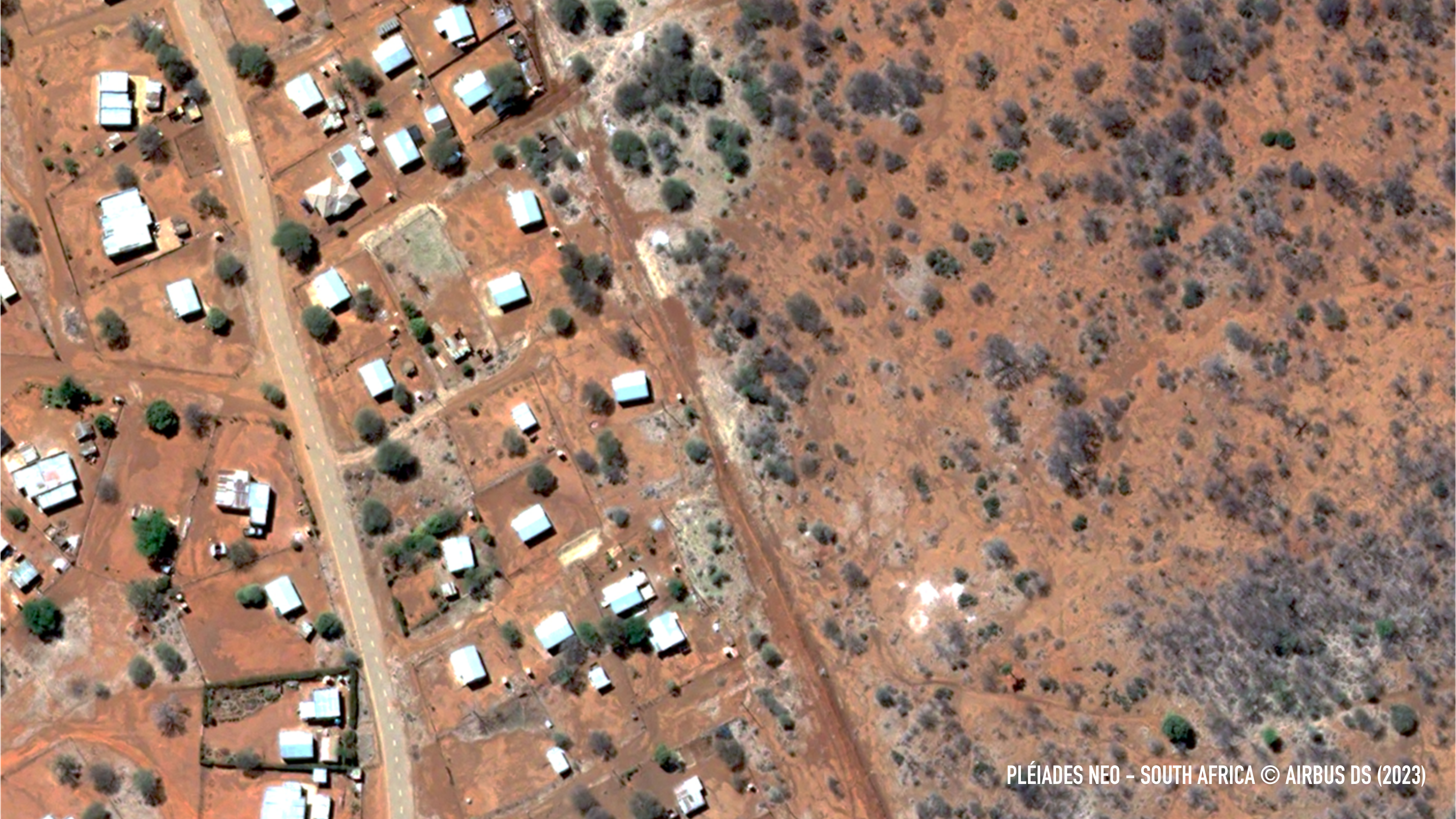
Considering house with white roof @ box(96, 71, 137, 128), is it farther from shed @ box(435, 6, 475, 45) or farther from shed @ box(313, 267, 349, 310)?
shed @ box(435, 6, 475, 45)

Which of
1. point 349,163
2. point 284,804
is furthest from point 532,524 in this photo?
point 349,163

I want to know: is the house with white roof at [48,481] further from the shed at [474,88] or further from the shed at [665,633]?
the shed at [665,633]

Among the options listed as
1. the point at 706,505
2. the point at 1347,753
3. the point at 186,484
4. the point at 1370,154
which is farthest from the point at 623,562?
the point at 1370,154

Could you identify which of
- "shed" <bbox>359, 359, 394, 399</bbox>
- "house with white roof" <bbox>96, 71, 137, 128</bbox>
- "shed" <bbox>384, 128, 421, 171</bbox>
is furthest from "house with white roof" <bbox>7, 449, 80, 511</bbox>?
"shed" <bbox>384, 128, 421, 171</bbox>

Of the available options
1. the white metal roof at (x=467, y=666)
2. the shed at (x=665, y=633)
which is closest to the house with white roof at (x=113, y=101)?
the white metal roof at (x=467, y=666)

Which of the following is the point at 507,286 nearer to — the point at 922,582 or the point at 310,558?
the point at 310,558

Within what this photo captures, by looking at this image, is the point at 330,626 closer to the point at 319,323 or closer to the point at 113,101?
the point at 319,323

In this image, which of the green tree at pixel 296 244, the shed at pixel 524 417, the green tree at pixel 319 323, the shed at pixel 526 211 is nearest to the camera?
the shed at pixel 524 417
